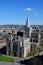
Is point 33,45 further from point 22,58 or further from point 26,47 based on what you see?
point 22,58

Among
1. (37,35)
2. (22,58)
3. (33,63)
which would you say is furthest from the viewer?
(37,35)

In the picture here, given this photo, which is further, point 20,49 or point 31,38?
point 31,38

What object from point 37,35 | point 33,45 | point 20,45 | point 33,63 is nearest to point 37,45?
point 33,45

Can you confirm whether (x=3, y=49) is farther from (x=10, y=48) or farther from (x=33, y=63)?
(x=33, y=63)

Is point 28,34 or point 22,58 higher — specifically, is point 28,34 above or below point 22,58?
above

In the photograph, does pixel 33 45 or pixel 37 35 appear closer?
pixel 33 45

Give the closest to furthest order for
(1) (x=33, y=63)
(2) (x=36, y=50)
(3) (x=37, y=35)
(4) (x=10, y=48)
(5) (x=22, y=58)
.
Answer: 1. (1) (x=33, y=63)
2. (5) (x=22, y=58)
3. (4) (x=10, y=48)
4. (2) (x=36, y=50)
5. (3) (x=37, y=35)

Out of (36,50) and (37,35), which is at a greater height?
(37,35)

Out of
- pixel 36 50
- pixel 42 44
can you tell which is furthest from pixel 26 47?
pixel 42 44

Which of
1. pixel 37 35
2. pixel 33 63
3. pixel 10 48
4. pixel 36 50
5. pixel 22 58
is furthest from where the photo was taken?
pixel 37 35
